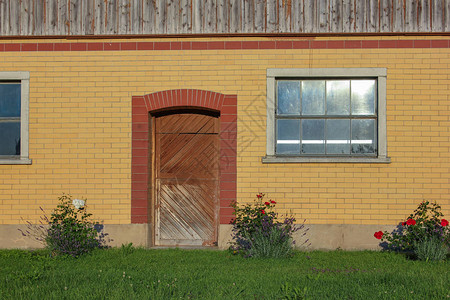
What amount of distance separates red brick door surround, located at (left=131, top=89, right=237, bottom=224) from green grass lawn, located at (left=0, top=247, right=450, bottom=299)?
0.88 metres

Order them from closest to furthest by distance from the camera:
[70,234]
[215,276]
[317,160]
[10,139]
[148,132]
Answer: [215,276] < [70,234] < [317,160] < [148,132] < [10,139]

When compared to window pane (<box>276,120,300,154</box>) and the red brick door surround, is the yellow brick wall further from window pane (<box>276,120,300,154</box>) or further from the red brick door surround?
window pane (<box>276,120,300,154</box>)

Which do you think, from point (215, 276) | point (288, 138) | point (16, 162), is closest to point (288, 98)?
point (288, 138)

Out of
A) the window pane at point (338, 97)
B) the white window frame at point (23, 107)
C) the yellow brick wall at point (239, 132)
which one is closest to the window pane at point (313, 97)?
the window pane at point (338, 97)

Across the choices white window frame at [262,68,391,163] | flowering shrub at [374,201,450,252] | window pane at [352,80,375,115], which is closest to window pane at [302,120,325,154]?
white window frame at [262,68,391,163]

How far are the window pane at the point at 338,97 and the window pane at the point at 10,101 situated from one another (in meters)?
5.92

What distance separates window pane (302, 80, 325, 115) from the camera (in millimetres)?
8008

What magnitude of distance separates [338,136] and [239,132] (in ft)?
6.07

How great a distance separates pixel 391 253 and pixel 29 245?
651 cm

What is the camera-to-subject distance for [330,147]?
797 cm

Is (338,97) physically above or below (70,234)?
above

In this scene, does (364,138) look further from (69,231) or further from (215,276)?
(69,231)

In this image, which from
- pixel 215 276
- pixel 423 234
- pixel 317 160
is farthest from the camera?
pixel 317 160

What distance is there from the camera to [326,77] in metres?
7.96
